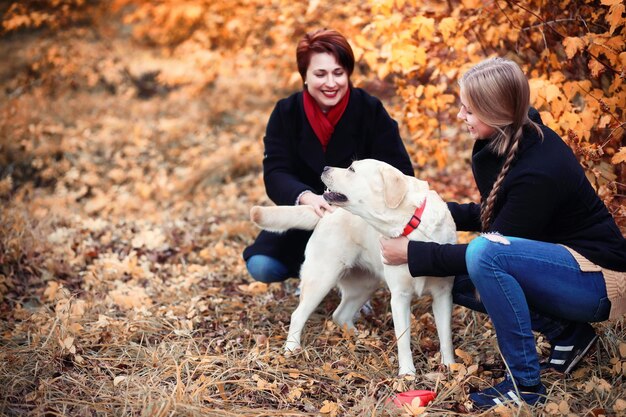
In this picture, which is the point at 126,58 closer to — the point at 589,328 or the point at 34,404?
the point at 34,404

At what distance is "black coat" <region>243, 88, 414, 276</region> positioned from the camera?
3.73 m

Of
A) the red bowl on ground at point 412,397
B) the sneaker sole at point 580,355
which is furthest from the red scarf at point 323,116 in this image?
the sneaker sole at point 580,355

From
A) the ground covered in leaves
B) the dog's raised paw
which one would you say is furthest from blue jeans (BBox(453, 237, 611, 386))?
the dog's raised paw

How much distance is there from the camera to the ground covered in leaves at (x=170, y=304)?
2.78 m

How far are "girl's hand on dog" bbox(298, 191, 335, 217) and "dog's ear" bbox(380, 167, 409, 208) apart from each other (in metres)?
0.59

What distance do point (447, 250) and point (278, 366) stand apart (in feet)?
3.49

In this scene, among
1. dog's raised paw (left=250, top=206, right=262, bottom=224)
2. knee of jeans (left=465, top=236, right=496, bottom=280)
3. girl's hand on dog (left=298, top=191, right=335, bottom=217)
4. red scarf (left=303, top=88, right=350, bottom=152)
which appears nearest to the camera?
knee of jeans (left=465, top=236, right=496, bottom=280)

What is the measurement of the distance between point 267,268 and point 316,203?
61 cm

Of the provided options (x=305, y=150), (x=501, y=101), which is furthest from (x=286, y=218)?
(x=501, y=101)

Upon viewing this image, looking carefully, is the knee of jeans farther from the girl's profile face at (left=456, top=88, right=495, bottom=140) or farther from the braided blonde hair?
the girl's profile face at (left=456, top=88, right=495, bottom=140)

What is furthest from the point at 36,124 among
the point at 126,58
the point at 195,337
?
the point at 195,337

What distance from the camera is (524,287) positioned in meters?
2.60

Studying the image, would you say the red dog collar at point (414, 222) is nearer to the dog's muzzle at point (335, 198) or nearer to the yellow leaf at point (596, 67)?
the dog's muzzle at point (335, 198)

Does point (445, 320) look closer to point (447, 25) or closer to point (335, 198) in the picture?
point (335, 198)
